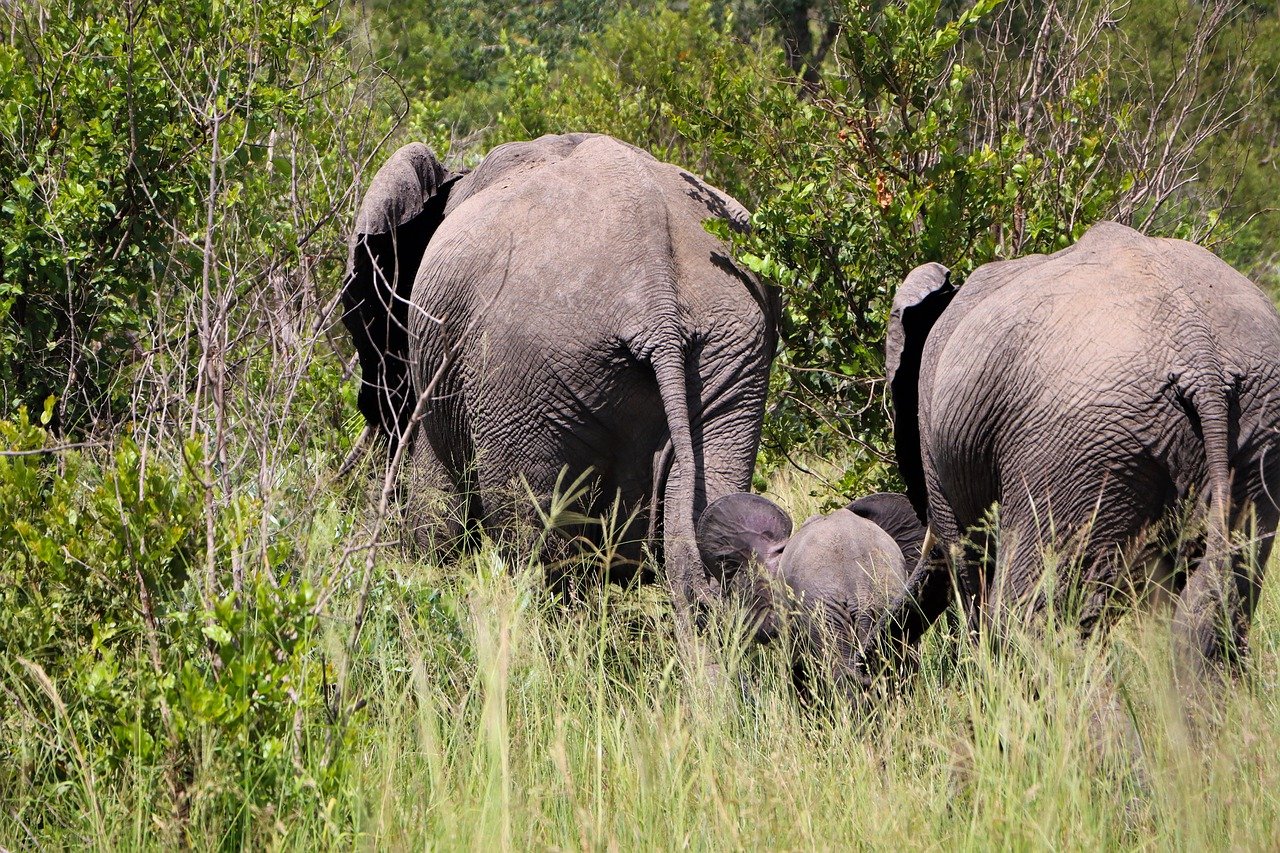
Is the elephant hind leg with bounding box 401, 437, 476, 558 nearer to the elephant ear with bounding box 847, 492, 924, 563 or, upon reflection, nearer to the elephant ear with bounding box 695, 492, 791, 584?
the elephant ear with bounding box 695, 492, 791, 584

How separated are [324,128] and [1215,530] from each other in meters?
5.07

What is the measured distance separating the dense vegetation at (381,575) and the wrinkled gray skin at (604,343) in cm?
29

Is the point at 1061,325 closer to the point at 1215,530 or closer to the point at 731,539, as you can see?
the point at 1215,530

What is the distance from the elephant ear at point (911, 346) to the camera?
4902mm

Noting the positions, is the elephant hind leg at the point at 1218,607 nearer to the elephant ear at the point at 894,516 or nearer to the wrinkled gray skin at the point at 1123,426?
the wrinkled gray skin at the point at 1123,426

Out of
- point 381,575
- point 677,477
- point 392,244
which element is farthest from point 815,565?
point 392,244

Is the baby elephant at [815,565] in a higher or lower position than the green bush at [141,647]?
lower

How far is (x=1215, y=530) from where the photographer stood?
351 centimetres

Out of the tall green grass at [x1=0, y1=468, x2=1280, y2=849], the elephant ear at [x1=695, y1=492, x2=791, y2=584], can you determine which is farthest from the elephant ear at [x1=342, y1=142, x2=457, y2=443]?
the tall green grass at [x1=0, y1=468, x2=1280, y2=849]

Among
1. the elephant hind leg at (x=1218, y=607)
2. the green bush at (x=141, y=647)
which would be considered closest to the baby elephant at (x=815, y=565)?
the elephant hind leg at (x=1218, y=607)

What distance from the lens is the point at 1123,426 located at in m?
3.67

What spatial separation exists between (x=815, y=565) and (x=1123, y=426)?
39.5 inches

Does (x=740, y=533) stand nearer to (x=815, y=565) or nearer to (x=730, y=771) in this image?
(x=815, y=565)

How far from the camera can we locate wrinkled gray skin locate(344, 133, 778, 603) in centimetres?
452
